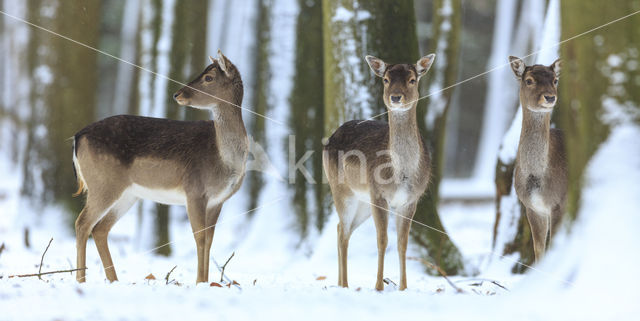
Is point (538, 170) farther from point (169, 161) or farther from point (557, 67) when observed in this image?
point (169, 161)

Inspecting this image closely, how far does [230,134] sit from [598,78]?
2.91m

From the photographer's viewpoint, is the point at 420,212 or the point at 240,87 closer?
the point at 240,87

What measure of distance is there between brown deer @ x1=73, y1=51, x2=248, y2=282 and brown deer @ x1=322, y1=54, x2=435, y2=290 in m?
0.88

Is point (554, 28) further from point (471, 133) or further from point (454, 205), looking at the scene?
point (471, 133)

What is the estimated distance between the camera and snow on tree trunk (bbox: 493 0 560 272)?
6.57 m

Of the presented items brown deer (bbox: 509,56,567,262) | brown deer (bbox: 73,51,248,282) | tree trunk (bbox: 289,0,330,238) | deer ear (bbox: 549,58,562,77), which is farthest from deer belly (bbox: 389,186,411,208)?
tree trunk (bbox: 289,0,330,238)

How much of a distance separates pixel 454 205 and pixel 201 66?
10.9 meters

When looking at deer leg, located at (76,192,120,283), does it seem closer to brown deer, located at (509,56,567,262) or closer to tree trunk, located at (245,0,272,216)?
tree trunk, located at (245,0,272,216)

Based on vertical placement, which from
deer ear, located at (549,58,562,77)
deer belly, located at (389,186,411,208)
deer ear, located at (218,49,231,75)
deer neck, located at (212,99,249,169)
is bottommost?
Result: deer belly, located at (389,186,411,208)

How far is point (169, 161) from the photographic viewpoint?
5723 millimetres

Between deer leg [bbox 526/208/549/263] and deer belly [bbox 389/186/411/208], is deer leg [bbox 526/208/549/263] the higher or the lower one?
the lower one

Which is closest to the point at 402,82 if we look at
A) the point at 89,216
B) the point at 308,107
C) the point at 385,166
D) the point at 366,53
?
the point at 385,166

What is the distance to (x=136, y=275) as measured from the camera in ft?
21.9

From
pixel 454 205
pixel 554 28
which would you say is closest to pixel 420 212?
pixel 554 28
